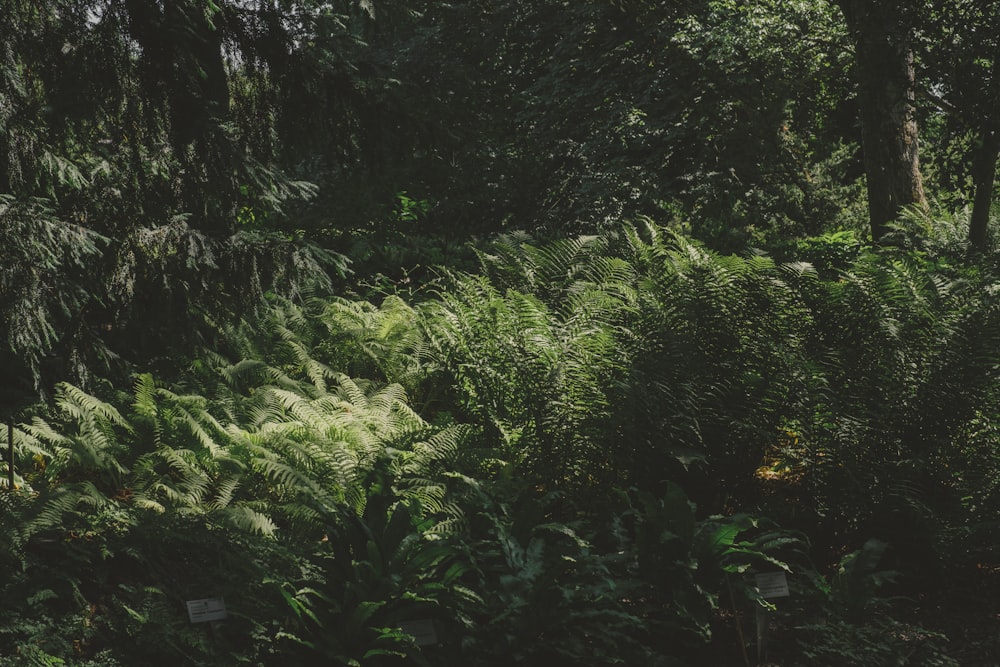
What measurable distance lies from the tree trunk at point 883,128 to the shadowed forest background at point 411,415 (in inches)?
19.9

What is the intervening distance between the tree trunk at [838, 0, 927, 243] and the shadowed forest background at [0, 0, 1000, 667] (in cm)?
50

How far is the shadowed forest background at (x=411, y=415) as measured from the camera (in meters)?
3.56

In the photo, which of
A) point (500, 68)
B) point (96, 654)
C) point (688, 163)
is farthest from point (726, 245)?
point (96, 654)

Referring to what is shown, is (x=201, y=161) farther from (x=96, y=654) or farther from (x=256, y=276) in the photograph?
(x=96, y=654)

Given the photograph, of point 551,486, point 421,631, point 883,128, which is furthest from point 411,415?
point 883,128

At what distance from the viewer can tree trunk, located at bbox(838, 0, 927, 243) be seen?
767cm

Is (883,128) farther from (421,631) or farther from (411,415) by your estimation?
(421,631)

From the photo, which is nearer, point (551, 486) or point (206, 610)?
point (206, 610)

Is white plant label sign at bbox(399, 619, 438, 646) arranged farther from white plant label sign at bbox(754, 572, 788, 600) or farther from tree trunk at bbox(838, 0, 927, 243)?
tree trunk at bbox(838, 0, 927, 243)

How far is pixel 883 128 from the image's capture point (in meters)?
8.50

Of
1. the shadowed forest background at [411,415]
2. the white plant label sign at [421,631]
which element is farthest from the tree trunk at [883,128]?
the white plant label sign at [421,631]

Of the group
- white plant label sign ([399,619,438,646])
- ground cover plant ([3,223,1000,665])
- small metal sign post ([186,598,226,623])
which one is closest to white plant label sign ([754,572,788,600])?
ground cover plant ([3,223,1000,665])

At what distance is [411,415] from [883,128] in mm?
5858

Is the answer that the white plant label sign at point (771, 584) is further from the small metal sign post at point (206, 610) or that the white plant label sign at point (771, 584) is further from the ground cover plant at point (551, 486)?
the small metal sign post at point (206, 610)
